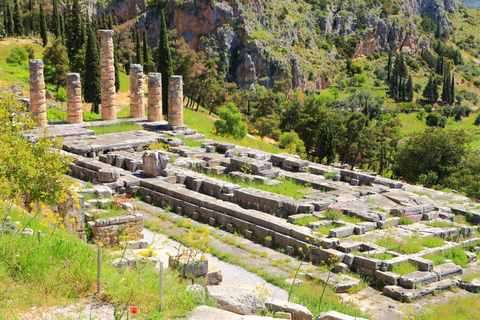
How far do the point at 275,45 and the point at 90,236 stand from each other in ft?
306

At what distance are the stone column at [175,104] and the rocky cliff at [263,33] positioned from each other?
68.3 m

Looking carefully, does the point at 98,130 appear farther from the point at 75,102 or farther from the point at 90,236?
the point at 90,236

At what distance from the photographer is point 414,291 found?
40.1ft

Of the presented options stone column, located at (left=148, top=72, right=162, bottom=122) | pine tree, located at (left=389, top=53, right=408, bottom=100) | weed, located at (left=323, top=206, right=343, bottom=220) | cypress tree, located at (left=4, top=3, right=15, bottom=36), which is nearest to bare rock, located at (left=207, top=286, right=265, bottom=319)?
weed, located at (left=323, top=206, right=343, bottom=220)

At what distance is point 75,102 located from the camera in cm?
2834

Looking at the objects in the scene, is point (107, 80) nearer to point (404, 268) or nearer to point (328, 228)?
point (328, 228)

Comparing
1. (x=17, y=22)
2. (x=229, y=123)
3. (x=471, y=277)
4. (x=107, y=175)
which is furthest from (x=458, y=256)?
(x=17, y=22)

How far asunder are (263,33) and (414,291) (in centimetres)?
9474

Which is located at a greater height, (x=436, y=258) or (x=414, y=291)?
(x=436, y=258)

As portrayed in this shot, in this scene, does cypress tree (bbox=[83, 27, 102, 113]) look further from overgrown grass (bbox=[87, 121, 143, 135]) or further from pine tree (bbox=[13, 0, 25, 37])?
pine tree (bbox=[13, 0, 25, 37])

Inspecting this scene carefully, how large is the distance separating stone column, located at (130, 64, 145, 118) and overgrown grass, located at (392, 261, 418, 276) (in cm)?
2123

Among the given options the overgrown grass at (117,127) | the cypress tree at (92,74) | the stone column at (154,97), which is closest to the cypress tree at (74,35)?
the cypress tree at (92,74)

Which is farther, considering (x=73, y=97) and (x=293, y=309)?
(x=73, y=97)

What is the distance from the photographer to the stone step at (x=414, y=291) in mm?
12000
